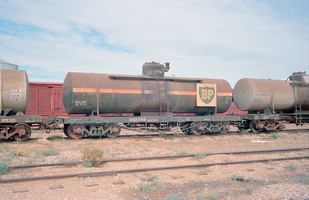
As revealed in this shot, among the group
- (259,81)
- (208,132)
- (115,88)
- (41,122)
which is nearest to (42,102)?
(41,122)

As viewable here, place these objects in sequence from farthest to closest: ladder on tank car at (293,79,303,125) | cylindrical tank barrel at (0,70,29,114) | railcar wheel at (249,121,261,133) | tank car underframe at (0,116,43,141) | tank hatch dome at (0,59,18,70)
→ tank hatch dome at (0,59,18,70) → ladder on tank car at (293,79,303,125) → railcar wheel at (249,121,261,133) → cylindrical tank barrel at (0,70,29,114) → tank car underframe at (0,116,43,141)

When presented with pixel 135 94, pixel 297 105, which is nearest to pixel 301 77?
pixel 297 105

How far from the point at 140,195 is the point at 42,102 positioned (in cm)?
1538

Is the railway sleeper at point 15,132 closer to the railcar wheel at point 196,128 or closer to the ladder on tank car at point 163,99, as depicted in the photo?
the ladder on tank car at point 163,99

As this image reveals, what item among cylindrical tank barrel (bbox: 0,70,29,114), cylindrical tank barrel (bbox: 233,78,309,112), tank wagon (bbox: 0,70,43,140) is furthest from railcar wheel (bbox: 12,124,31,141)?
cylindrical tank barrel (bbox: 233,78,309,112)

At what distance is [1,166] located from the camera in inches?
313

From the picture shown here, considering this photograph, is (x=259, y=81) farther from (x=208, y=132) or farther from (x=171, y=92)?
(x=171, y=92)

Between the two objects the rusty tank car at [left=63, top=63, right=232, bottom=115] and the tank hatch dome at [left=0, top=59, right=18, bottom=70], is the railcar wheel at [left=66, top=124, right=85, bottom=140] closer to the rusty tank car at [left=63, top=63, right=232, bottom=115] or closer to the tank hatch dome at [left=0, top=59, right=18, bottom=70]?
the rusty tank car at [left=63, top=63, right=232, bottom=115]

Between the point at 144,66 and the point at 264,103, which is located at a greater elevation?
the point at 144,66

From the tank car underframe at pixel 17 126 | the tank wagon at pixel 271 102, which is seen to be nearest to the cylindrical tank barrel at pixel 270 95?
the tank wagon at pixel 271 102

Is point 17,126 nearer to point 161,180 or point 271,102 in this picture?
point 161,180

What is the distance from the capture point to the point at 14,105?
44.6 feet

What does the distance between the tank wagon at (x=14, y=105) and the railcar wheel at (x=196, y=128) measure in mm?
8787

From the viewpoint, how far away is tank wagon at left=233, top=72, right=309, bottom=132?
18.7 meters
